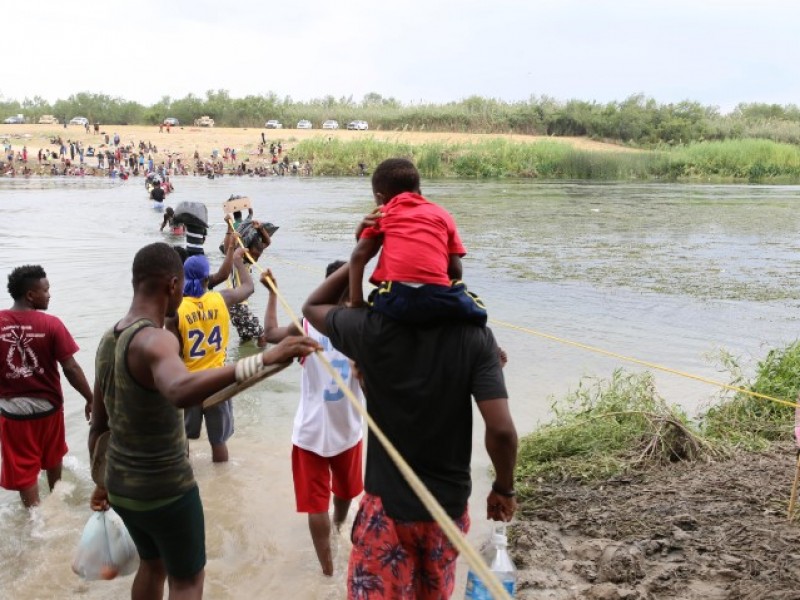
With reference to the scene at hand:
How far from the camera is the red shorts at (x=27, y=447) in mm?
4555

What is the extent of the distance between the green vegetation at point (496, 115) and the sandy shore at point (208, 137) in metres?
2.89

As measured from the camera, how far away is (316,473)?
401cm

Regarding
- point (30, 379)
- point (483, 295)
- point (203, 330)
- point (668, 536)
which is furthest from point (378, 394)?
point (483, 295)

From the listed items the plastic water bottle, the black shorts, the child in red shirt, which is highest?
the child in red shirt

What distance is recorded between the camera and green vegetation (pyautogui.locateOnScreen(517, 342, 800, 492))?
17.4 ft

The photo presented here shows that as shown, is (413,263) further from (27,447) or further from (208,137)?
(208,137)

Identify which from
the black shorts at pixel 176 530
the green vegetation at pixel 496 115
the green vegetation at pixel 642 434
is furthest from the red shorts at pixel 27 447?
the green vegetation at pixel 496 115

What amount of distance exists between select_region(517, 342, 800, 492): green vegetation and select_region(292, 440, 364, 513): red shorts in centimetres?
153

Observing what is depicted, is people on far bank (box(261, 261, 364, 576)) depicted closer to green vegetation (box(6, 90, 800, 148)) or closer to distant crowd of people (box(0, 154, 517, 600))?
distant crowd of people (box(0, 154, 517, 600))

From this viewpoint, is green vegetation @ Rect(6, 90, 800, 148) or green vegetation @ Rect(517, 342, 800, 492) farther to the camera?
green vegetation @ Rect(6, 90, 800, 148)

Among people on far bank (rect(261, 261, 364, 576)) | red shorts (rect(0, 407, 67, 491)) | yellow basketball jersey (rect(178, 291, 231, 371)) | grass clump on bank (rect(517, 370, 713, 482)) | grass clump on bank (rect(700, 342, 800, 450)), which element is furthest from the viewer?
grass clump on bank (rect(700, 342, 800, 450))

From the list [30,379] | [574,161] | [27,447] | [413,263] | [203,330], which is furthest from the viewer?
[574,161]

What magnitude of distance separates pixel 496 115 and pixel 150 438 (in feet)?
242

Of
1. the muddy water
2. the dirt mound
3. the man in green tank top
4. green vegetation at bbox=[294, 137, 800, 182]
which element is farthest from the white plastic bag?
green vegetation at bbox=[294, 137, 800, 182]
